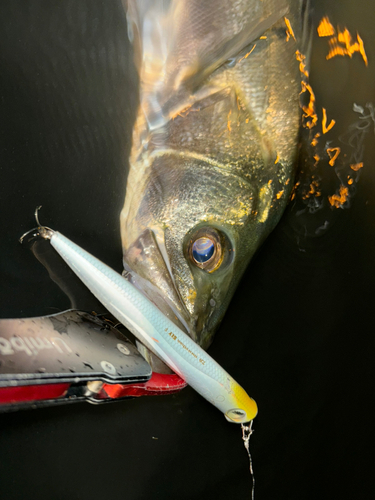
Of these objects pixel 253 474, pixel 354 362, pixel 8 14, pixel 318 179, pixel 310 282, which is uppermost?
pixel 8 14

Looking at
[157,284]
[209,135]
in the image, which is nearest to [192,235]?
[157,284]

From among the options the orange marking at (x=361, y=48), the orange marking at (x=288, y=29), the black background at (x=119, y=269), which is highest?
the orange marking at (x=288, y=29)

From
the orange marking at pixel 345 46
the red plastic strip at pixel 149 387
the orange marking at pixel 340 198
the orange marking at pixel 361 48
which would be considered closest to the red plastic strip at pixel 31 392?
the red plastic strip at pixel 149 387

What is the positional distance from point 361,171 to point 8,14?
1.09m

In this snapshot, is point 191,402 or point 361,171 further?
point 361,171

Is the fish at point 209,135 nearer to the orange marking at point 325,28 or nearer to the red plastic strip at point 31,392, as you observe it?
the orange marking at point 325,28

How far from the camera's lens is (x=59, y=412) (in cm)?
94

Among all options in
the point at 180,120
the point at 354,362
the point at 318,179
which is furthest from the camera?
the point at 354,362

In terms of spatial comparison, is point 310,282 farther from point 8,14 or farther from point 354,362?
point 8,14

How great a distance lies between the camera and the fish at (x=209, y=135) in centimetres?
97

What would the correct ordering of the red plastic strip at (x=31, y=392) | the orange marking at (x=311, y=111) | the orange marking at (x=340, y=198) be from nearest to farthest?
the red plastic strip at (x=31, y=392), the orange marking at (x=311, y=111), the orange marking at (x=340, y=198)

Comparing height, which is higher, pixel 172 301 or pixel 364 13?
pixel 364 13

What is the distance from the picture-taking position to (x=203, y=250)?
0.96 meters

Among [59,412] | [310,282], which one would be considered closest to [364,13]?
[310,282]
